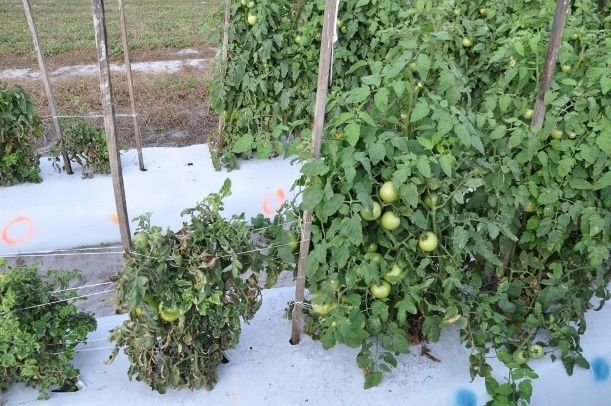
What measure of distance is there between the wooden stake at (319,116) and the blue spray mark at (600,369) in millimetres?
A: 1144

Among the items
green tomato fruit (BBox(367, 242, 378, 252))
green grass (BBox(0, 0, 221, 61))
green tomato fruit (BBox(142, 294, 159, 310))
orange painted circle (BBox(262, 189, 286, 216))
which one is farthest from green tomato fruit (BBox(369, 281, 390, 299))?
green grass (BBox(0, 0, 221, 61))

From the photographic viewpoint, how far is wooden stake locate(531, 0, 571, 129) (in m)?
1.81

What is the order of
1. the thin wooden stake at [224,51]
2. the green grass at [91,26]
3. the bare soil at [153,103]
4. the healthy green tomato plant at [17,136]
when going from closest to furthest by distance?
the healthy green tomato plant at [17,136] < the thin wooden stake at [224,51] < the bare soil at [153,103] < the green grass at [91,26]

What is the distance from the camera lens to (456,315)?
6.35 ft

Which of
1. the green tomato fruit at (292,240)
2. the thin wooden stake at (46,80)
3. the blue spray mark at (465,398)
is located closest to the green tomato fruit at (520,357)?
the blue spray mark at (465,398)

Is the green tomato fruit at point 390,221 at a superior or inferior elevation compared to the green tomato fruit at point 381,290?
superior

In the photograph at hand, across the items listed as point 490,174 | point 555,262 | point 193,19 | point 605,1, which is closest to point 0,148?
point 490,174

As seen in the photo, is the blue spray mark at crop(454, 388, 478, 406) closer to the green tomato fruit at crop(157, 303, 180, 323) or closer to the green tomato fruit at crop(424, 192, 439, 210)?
the green tomato fruit at crop(424, 192, 439, 210)

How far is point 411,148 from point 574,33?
36.2 inches

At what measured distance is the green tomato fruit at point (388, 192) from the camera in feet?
5.74

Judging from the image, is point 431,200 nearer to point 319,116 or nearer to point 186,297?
point 319,116

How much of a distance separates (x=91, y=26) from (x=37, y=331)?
823cm

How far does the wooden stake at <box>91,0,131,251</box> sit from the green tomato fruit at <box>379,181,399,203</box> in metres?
0.84

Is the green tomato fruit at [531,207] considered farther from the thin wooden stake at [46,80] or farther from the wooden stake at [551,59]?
the thin wooden stake at [46,80]
